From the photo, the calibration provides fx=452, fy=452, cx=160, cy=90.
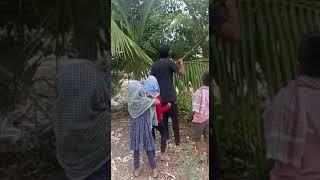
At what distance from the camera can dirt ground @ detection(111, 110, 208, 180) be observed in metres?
3.61

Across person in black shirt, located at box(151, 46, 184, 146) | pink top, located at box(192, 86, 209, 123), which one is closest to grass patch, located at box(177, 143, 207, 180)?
person in black shirt, located at box(151, 46, 184, 146)

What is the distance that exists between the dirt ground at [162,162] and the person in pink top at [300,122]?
6.53ft

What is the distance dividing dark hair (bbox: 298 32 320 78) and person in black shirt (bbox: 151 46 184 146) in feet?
6.68

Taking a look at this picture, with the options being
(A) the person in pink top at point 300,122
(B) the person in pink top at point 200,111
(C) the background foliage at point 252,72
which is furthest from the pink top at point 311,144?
(B) the person in pink top at point 200,111

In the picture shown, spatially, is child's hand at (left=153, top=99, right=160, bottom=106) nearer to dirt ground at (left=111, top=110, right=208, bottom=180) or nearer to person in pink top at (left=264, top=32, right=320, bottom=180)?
dirt ground at (left=111, top=110, right=208, bottom=180)

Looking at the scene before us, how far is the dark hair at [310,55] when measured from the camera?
4.88 feet

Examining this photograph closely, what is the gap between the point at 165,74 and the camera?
353 cm

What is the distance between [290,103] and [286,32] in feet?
0.83

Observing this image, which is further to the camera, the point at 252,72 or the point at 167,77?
the point at 167,77

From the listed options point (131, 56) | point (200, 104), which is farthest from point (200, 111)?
point (131, 56)

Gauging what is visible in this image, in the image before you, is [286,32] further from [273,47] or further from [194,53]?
[194,53]

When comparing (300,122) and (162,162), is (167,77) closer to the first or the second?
(162,162)

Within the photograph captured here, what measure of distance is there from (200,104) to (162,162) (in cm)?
59

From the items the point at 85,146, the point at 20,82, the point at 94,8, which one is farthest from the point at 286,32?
the point at 20,82
